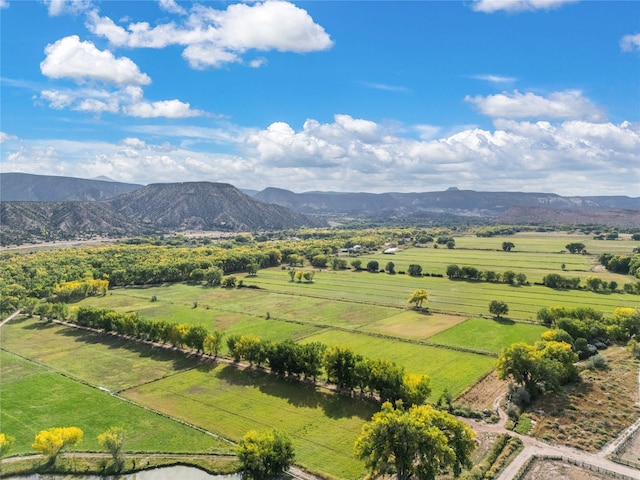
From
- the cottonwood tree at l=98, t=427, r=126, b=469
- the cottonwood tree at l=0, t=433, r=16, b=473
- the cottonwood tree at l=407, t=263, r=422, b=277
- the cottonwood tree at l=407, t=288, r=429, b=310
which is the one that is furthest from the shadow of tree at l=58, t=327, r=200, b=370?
the cottonwood tree at l=407, t=263, r=422, b=277

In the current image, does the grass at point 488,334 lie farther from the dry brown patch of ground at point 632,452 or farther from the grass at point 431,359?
the dry brown patch of ground at point 632,452

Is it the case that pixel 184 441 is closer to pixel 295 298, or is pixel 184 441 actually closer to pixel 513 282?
pixel 295 298

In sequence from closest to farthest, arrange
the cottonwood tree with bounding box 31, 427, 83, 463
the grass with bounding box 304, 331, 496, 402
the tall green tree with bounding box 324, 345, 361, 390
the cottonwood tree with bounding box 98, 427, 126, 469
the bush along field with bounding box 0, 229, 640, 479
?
the cottonwood tree with bounding box 31, 427, 83, 463 < the cottonwood tree with bounding box 98, 427, 126, 469 < the bush along field with bounding box 0, 229, 640, 479 < the tall green tree with bounding box 324, 345, 361, 390 < the grass with bounding box 304, 331, 496, 402

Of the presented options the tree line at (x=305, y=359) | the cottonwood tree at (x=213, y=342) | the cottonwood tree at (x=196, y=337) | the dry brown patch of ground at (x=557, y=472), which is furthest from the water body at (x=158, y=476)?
the cottonwood tree at (x=196, y=337)

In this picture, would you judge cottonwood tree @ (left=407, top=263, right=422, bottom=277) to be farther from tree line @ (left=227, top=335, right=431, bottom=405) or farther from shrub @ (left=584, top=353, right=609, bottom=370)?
tree line @ (left=227, top=335, right=431, bottom=405)

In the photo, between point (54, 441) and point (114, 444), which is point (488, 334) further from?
point (54, 441)

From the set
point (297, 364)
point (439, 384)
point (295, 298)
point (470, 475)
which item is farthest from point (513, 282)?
point (470, 475)
